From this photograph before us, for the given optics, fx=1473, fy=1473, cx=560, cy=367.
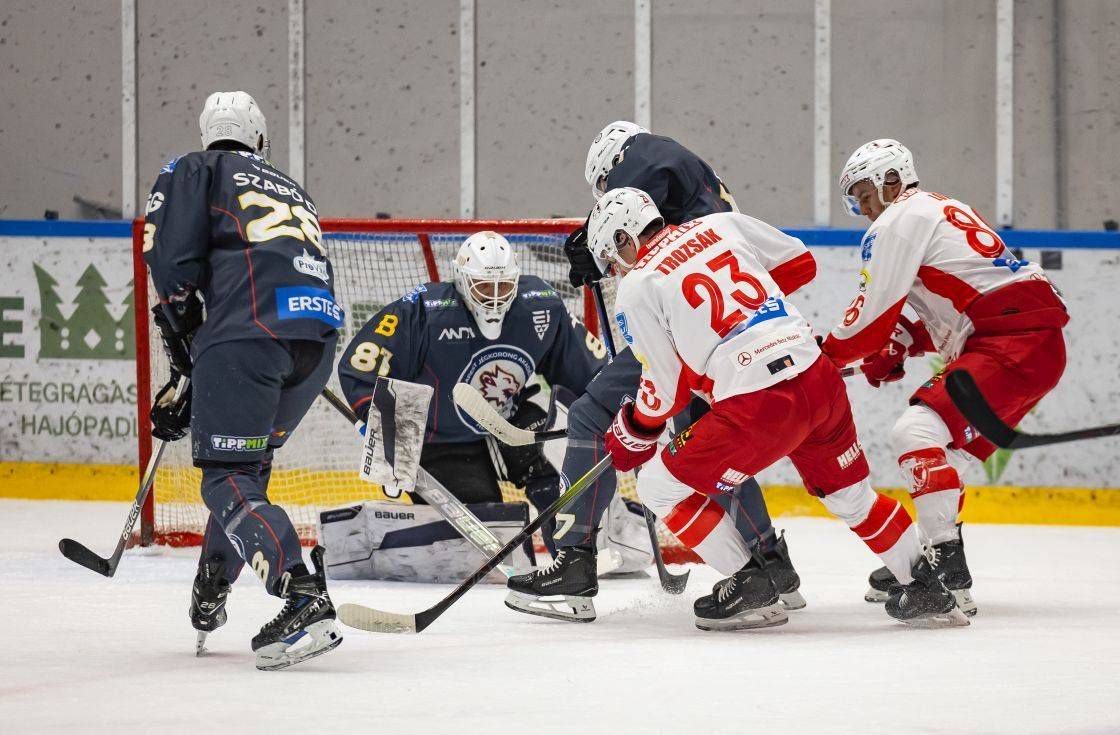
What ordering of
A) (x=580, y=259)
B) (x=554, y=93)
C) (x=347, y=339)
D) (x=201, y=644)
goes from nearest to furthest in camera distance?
(x=201, y=644) → (x=580, y=259) → (x=347, y=339) → (x=554, y=93)

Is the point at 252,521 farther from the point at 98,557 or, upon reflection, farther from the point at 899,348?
the point at 899,348

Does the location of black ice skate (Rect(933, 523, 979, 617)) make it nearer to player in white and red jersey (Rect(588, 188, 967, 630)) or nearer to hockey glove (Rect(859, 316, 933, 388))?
player in white and red jersey (Rect(588, 188, 967, 630))

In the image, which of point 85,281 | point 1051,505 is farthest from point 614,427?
point 85,281

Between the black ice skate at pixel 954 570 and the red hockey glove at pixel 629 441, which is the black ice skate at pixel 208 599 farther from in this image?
the black ice skate at pixel 954 570

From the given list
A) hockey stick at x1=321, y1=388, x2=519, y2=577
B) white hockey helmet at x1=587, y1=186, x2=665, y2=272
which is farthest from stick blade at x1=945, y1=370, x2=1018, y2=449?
hockey stick at x1=321, y1=388, x2=519, y2=577

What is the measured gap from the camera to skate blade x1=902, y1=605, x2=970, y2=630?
10.6 feet

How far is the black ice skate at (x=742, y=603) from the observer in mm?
3207

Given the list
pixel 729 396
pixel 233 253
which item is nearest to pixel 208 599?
pixel 233 253

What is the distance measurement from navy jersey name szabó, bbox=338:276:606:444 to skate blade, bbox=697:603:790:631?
110 cm

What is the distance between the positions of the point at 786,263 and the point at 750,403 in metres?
0.46

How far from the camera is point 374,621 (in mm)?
3014

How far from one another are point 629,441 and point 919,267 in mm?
842

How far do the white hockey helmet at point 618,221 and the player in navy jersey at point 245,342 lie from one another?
0.61m

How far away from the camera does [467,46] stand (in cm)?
616
